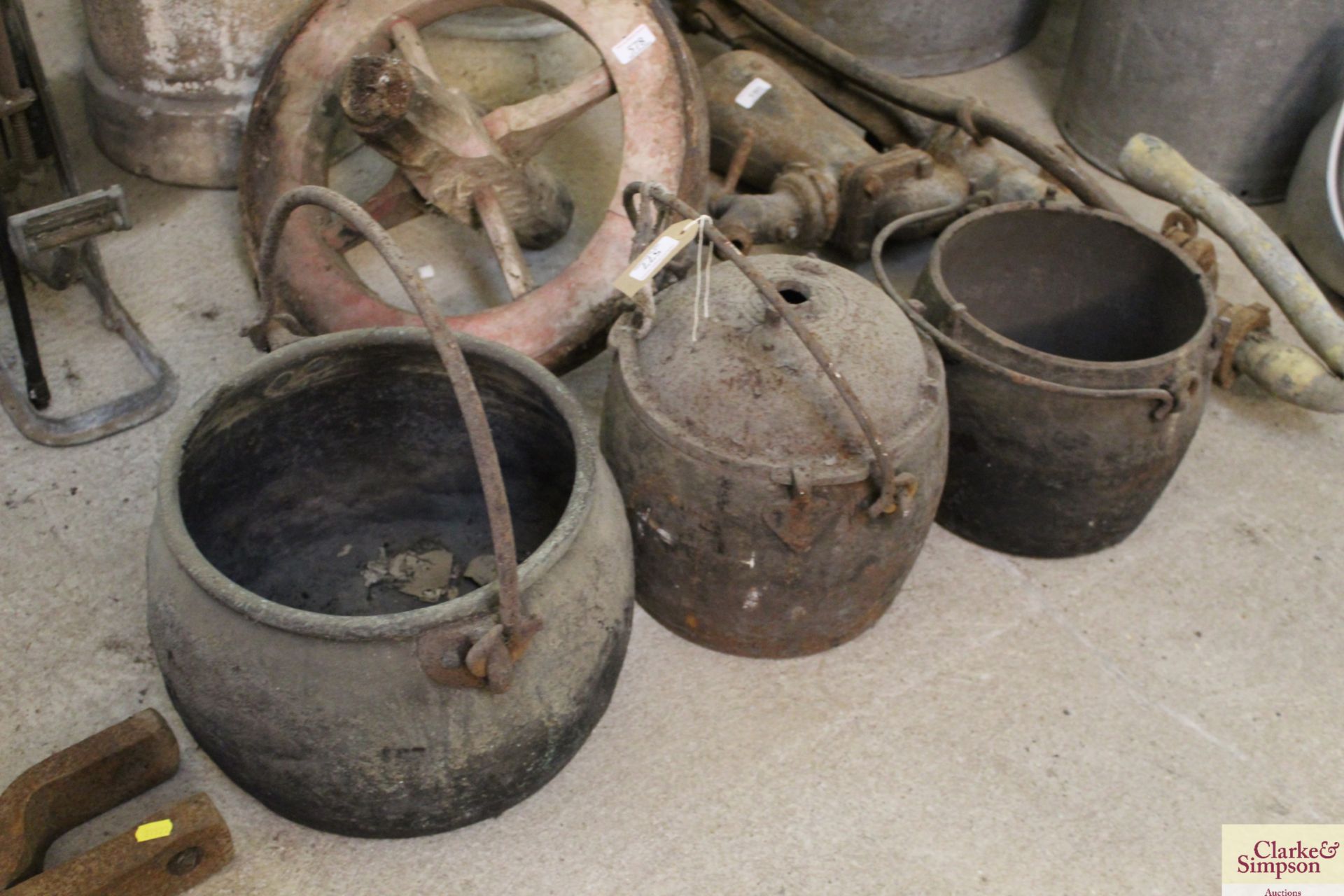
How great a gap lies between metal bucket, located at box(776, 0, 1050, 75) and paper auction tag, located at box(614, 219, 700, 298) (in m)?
2.15

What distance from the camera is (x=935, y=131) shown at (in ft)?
10.1

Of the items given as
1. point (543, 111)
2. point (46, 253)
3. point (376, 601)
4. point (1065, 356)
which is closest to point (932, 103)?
point (1065, 356)

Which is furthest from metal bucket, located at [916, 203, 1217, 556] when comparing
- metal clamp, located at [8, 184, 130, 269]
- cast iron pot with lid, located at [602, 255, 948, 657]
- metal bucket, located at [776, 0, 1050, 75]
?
metal clamp, located at [8, 184, 130, 269]

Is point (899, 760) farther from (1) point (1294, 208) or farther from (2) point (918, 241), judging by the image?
(1) point (1294, 208)

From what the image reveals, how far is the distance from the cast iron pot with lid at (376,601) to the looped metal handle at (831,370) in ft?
1.13

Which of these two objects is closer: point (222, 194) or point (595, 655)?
point (595, 655)

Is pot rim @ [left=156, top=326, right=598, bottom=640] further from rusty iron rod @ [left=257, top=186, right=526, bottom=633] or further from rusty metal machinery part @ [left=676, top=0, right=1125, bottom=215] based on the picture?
rusty metal machinery part @ [left=676, top=0, right=1125, bottom=215]

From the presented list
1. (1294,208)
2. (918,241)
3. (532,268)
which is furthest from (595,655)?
(1294,208)

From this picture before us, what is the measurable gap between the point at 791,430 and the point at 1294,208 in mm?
2034

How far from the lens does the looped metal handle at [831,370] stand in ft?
5.83

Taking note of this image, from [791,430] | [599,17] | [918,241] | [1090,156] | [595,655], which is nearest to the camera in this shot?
[595,655]

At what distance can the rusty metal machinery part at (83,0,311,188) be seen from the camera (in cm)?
288

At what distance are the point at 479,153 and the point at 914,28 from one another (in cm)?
183

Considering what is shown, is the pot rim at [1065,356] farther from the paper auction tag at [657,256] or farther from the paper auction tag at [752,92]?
the paper auction tag at [752,92]
